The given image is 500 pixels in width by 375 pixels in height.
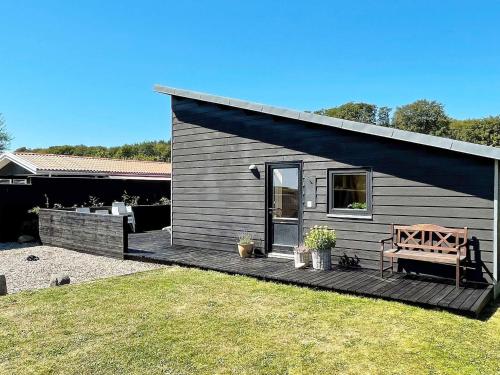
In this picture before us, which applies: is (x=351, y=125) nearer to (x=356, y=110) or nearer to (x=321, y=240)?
(x=321, y=240)

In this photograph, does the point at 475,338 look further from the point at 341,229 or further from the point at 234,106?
the point at 234,106

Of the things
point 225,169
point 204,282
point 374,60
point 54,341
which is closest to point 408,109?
point 374,60

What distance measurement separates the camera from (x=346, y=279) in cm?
576

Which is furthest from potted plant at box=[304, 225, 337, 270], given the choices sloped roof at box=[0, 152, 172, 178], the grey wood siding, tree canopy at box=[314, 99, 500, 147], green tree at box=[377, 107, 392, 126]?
green tree at box=[377, 107, 392, 126]

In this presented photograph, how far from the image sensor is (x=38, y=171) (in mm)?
12758

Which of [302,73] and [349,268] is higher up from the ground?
[302,73]

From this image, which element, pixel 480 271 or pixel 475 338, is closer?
pixel 475 338

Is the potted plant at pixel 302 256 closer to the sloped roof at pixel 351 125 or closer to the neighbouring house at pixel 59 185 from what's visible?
the sloped roof at pixel 351 125

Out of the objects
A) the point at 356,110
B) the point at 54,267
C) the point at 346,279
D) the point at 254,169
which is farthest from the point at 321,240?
the point at 356,110

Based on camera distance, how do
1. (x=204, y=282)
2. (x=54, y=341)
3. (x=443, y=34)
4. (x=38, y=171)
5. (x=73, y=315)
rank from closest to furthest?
(x=54, y=341)
(x=73, y=315)
(x=204, y=282)
(x=38, y=171)
(x=443, y=34)

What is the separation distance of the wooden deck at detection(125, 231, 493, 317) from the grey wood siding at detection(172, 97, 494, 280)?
52 centimetres

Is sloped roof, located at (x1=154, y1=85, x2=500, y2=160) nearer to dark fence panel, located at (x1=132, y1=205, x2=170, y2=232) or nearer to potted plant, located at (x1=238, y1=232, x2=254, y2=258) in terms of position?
potted plant, located at (x1=238, y1=232, x2=254, y2=258)

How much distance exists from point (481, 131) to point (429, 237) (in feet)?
86.5

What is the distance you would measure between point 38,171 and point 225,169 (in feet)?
25.7
